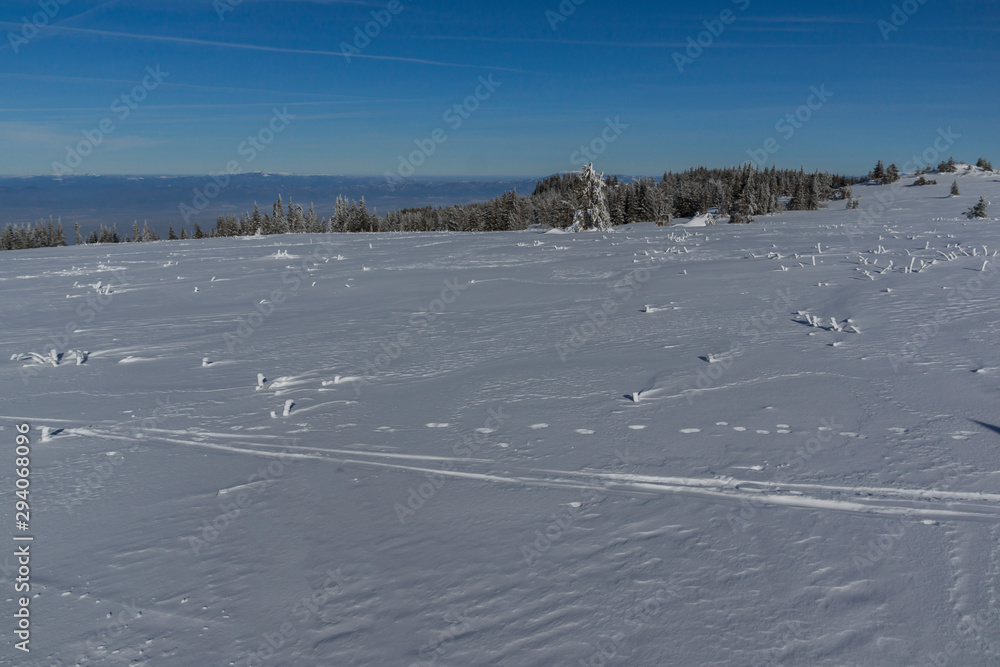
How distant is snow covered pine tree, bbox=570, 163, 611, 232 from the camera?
128ft

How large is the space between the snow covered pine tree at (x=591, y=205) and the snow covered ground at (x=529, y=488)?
2879cm

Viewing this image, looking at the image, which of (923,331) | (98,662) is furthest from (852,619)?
(923,331)

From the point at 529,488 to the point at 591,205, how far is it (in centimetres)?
3656

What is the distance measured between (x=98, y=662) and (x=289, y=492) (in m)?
1.91

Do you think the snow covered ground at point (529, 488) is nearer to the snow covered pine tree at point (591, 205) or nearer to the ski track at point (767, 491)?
the ski track at point (767, 491)

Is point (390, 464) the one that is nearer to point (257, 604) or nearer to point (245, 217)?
point (257, 604)

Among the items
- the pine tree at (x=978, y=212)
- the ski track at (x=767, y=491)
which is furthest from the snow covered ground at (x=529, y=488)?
the pine tree at (x=978, y=212)

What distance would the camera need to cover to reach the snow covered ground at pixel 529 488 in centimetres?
325

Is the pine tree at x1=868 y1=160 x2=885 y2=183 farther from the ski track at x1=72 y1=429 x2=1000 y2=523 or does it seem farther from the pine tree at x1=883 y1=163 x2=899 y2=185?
the ski track at x1=72 y1=429 x2=1000 y2=523

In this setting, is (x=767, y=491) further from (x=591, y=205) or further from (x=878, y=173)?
(x=878, y=173)

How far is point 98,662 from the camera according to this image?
318 cm

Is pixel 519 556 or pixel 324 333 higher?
pixel 324 333

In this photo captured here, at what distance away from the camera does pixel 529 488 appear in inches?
190

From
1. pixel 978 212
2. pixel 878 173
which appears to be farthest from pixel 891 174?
pixel 978 212
